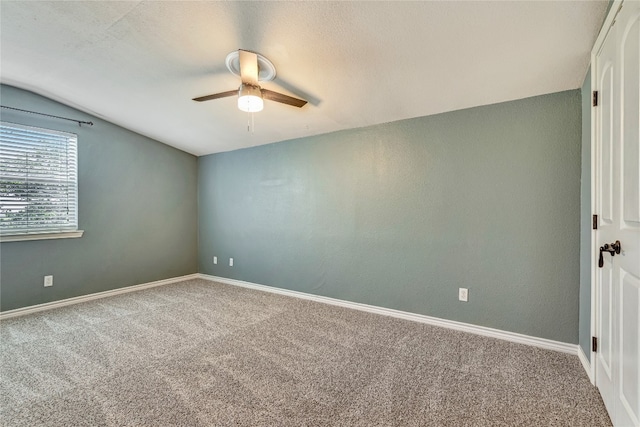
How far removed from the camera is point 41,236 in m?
3.35

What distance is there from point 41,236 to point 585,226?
5.35 m

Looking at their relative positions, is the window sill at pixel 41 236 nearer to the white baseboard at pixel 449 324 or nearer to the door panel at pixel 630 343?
the white baseboard at pixel 449 324

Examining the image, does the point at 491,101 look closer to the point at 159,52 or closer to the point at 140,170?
the point at 159,52

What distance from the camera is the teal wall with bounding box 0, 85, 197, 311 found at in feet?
10.7

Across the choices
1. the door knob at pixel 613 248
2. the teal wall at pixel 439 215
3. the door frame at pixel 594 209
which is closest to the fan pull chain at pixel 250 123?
the teal wall at pixel 439 215

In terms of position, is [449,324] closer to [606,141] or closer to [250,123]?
[606,141]

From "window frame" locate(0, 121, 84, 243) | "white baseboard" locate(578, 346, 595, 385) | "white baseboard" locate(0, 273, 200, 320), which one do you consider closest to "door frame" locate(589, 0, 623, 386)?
"white baseboard" locate(578, 346, 595, 385)

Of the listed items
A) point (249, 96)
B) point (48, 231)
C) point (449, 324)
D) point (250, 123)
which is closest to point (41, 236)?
point (48, 231)

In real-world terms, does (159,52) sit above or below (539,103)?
above

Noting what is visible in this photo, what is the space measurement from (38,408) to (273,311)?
1.96 m

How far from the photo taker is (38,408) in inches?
64.7

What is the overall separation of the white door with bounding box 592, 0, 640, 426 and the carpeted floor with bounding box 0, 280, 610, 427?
0.34m

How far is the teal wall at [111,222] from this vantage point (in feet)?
10.7

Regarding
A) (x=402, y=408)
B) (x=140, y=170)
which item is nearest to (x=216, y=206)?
(x=140, y=170)
